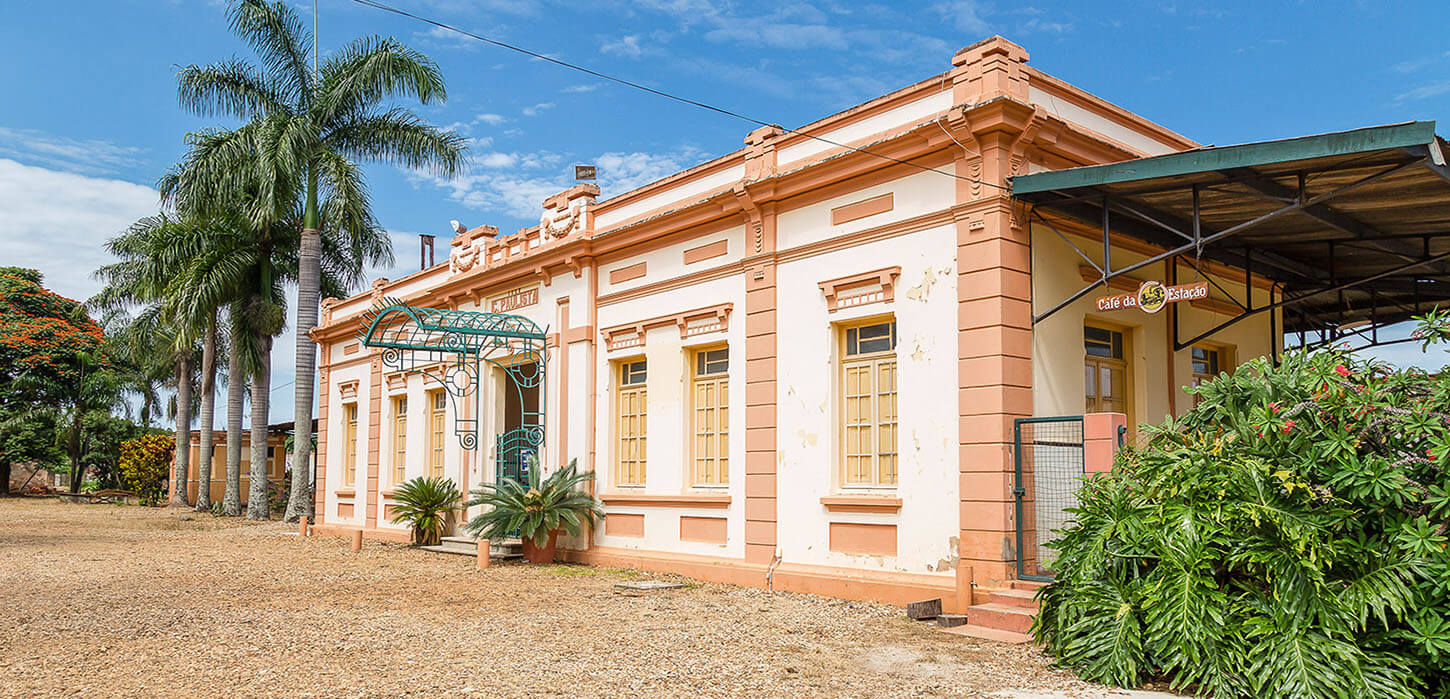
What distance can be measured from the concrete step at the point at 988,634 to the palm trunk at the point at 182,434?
3123 centimetres

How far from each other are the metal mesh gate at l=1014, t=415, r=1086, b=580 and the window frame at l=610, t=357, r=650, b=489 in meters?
5.69

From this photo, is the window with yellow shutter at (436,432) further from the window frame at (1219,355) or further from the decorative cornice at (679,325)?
the window frame at (1219,355)

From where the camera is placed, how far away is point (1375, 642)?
6.16 meters

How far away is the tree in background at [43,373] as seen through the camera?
126ft

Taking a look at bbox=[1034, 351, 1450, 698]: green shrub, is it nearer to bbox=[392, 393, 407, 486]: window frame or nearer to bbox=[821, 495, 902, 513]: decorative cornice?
bbox=[821, 495, 902, 513]: decorative cornice

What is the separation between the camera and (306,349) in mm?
25031

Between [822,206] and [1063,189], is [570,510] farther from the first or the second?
[1063,189]

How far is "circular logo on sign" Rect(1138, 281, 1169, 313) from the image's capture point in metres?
8.93

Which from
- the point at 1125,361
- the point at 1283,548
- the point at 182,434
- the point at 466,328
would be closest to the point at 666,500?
the point at 466,328

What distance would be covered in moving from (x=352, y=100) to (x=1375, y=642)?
892 inches

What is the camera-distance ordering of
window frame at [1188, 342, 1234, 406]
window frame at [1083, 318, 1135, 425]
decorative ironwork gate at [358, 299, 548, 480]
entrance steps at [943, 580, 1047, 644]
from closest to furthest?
entrance steps at [943, 580, 1047, 644] → window frame at [1083, 318, 1135, 425] → window frame at [1188, 342, 1234, 406] → decorative ironwork gate at [358, 299, 548, 480]

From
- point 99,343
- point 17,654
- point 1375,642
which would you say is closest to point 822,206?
point 1375,642

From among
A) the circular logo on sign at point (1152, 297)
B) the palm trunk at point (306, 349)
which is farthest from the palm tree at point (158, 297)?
the circular logo on sign at point (1152, 297)

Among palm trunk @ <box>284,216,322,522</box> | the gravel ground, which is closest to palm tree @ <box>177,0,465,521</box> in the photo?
palm trunk @ <box>284,216,322,522</box>
